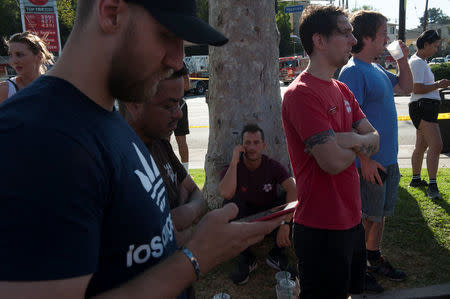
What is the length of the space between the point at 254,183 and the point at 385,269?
4.80 feet

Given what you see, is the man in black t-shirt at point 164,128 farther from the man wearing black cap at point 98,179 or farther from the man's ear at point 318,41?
the man's ear at point 318,41

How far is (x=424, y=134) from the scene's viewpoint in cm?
544

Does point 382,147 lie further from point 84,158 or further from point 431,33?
point 431,33

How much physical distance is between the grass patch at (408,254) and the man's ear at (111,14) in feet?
9.68

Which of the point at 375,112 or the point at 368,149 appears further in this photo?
the point at 375,112

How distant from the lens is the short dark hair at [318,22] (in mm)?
2529

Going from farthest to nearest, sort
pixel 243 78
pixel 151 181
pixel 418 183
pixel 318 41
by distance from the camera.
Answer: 1. pixel 418 183
2. pixel 243 78
3. pixel 318 41
4. pixel 151 181

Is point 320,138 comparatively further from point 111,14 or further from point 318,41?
point 111,14

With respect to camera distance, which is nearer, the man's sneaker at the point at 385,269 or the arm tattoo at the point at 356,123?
the arm tattoo at the point at 356,123

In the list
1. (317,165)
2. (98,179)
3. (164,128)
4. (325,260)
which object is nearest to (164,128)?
(164,128)

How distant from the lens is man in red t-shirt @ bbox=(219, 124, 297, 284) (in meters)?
3.83

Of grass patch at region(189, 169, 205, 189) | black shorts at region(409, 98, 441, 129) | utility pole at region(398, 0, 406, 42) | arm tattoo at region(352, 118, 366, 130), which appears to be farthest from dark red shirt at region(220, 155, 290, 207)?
utility pole at region(398, 0, 406, 42)

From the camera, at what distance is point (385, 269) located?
3531 mm

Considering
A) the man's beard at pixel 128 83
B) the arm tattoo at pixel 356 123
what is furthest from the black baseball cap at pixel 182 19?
the arm tattoo at pixel 356 123
